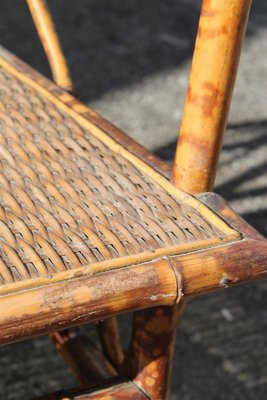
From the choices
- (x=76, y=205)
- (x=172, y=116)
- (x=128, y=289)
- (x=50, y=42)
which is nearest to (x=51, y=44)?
(x=50, y=42)

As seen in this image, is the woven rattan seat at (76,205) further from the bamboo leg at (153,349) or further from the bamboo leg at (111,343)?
the bamboo leg at (111,343)

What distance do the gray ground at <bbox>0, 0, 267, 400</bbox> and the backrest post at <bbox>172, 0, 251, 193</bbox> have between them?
2.73 ft

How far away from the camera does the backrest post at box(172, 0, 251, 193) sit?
850mm

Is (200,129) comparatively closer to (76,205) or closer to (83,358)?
(76,205)

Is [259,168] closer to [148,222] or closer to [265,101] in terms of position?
[265,101]

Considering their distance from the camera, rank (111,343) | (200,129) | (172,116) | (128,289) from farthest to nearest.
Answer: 1. (172,116)
2. (111,343)
3. (200,129)
4. (128,289)

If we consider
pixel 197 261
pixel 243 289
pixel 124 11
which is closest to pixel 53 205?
pixel 197 261

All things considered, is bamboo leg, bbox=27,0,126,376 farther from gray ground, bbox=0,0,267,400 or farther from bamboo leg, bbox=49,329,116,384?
gray ground, bbox=0,0,267,400

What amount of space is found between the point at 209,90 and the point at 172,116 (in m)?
1.85

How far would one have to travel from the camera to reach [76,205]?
910 mm

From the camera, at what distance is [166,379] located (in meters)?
1.01

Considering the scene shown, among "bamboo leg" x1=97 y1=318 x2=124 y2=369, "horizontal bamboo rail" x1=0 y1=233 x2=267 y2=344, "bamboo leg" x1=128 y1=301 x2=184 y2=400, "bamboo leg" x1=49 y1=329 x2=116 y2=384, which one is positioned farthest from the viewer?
"bamboo leg" x1=97 y1=318 x2=124 y2=369

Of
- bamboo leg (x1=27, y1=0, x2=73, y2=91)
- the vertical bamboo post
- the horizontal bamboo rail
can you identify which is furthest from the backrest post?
bamboo leg (x1=27, y1=0, x2=73, y2=91)

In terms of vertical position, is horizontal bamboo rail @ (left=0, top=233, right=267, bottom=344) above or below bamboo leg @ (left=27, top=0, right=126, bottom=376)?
below
